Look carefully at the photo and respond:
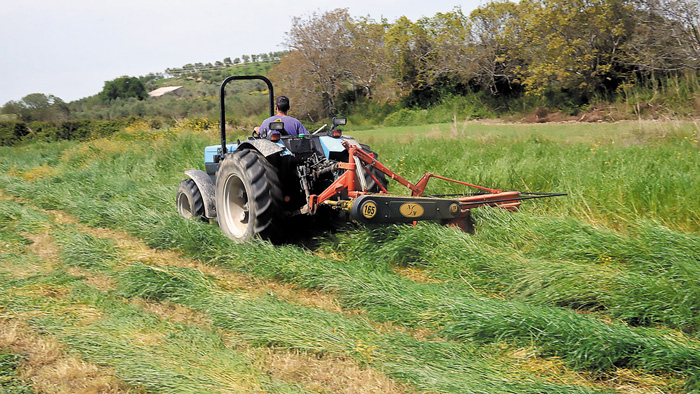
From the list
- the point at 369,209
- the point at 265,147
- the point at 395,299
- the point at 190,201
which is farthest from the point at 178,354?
the point at 190,201

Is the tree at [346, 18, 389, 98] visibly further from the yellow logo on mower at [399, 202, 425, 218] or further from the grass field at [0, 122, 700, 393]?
the yellow logo on mower at [399, 202, 425, 218]

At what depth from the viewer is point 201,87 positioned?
51.8 m

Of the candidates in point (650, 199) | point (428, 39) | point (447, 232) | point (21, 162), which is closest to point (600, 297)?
point (447, 232)

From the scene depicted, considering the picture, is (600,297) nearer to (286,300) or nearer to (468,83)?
(286,300)

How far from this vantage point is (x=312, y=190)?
5422 millimetres

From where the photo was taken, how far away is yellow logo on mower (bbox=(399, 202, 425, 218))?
14.4 ft

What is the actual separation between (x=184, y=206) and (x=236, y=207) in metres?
1.52

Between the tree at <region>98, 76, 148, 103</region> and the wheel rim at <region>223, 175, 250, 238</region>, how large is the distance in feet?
130

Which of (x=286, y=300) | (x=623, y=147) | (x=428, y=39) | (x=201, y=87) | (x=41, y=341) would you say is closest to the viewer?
(x=41, y=341)

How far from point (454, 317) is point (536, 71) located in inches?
659

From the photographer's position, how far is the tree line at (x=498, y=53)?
15.0 meters

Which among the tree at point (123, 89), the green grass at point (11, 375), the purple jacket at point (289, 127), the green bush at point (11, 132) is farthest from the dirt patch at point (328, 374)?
the tree at point (123, 89)

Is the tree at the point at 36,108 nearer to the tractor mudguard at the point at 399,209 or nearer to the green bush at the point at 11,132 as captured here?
the green bush at the point at 11,132

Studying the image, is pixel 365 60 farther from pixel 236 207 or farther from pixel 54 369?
pixel 54 369
